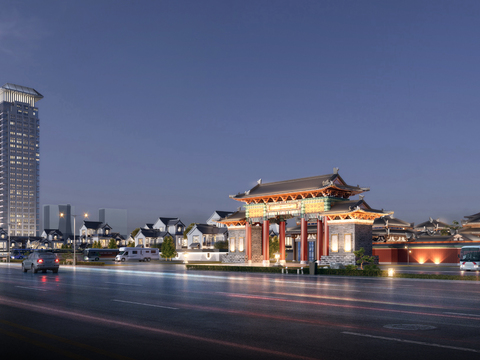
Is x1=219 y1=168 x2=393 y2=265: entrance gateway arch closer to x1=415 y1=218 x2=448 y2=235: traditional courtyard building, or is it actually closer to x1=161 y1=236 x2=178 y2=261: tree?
x1=161 y1=236 x2=178 y2=261: tree

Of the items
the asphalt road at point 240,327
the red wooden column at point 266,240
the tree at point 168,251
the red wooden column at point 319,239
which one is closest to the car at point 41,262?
the asphalt road at point 240,327

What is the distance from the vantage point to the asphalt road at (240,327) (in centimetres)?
948

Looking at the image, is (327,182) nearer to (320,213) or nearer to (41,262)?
(320,213)

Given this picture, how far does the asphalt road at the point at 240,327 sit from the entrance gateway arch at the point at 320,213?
31354mm

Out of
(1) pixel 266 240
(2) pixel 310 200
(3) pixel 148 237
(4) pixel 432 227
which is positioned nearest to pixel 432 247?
(2) pixel 310 200

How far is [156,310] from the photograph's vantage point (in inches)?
615

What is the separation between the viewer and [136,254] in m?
85.5

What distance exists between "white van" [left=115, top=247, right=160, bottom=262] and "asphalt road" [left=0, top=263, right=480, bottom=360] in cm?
6496

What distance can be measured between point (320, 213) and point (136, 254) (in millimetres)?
43305

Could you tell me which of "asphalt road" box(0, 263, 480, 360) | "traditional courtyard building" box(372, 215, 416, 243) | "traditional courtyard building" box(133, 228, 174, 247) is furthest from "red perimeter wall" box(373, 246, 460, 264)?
"traditional courtyard building" box(133, 228, 174, 247)

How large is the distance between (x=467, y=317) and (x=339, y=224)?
3815 centimetres

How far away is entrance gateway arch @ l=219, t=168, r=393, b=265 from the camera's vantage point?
2019 inches

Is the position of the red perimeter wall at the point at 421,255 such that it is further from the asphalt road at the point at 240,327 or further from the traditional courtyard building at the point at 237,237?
the asphalt road at the point at 240,327

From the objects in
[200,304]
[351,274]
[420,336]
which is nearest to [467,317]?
[420,336]
